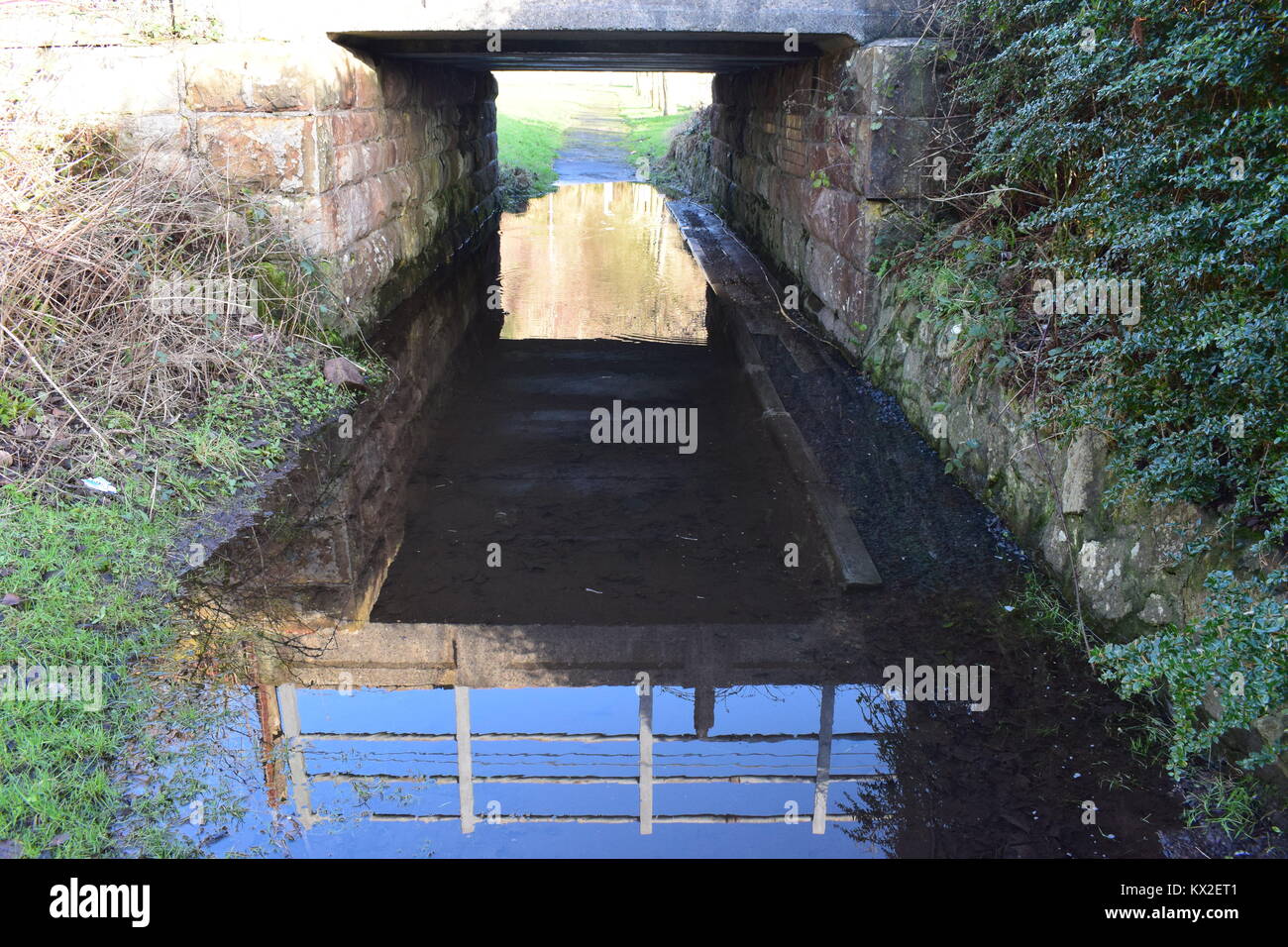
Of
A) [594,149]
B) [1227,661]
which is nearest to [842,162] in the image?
[1227,661]

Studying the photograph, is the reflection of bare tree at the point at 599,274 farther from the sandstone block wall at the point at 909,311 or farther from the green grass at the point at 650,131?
the green grass at the point at 650,131

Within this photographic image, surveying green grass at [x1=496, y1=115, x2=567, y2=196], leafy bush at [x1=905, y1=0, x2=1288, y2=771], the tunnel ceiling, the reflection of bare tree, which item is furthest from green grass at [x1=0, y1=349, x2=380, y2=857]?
green grass at [x1=496, y1=115, x2=567, y2=196]

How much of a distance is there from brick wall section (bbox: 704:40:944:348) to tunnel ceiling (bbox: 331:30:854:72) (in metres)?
0.35

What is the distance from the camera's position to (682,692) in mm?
3906

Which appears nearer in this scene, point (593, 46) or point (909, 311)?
point (909, 311)

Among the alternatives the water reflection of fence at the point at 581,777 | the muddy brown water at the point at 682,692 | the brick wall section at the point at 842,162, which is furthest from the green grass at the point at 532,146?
the water reflection of fence at the point at 581,777

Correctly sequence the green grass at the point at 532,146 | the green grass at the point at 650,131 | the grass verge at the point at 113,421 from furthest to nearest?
the green grass at the point at 650,131 < the green grass at the point at 532,146 < the grass verge at the point at 113,421

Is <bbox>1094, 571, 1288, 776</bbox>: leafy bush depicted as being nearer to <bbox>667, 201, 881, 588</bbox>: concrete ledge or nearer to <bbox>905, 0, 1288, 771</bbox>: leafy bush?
<bbox>905, 0, 1288, 771</bbox>: leafy bush

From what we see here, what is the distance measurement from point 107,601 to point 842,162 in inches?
249

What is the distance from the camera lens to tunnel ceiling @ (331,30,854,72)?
8039 mm

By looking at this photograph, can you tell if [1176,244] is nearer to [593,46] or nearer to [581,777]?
[581,777]

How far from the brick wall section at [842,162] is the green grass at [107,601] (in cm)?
434

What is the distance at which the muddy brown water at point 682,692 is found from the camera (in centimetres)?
317
